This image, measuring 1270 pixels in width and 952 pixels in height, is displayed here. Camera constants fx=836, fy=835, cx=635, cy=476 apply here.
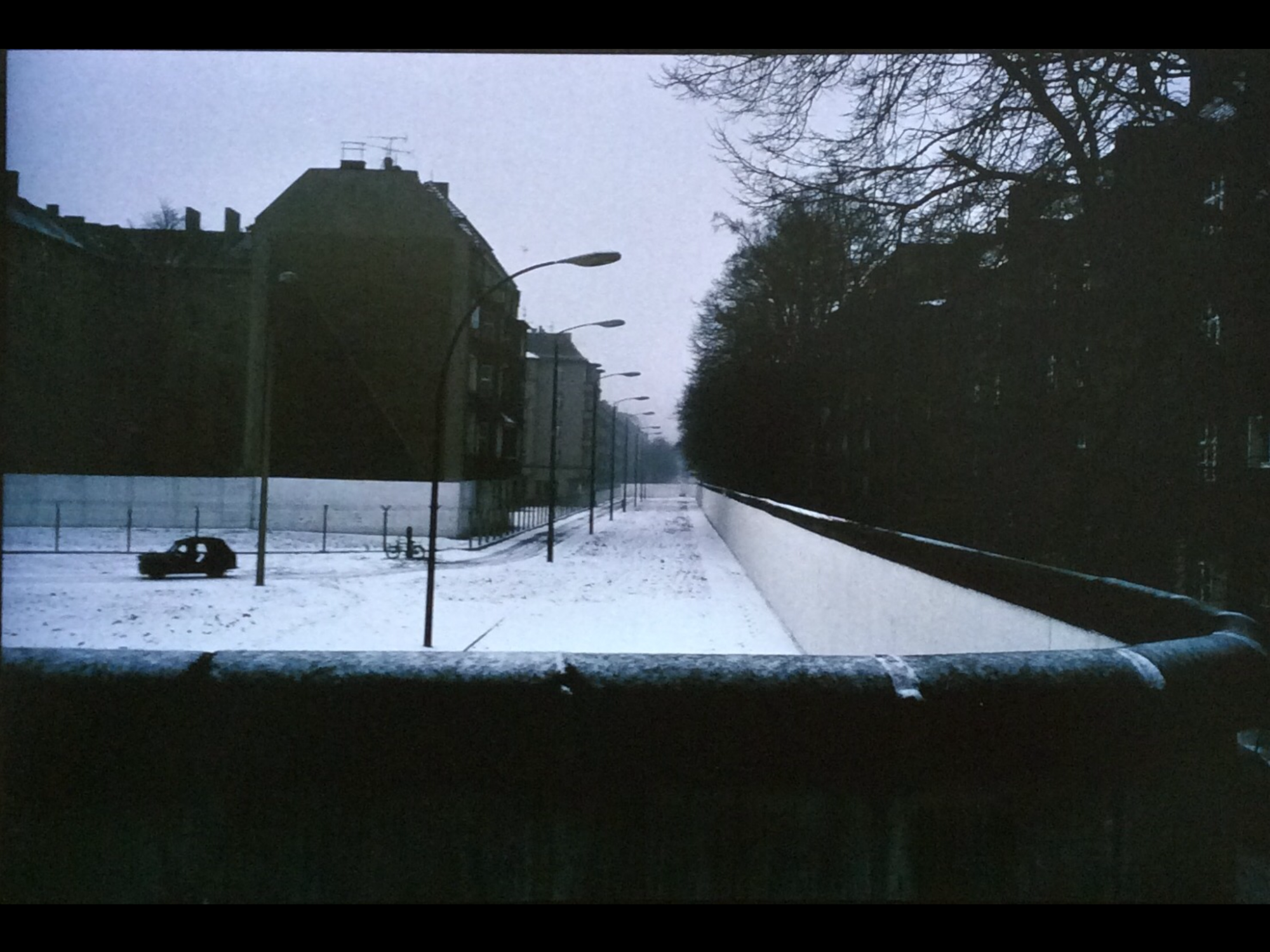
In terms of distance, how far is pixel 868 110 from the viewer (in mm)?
7578

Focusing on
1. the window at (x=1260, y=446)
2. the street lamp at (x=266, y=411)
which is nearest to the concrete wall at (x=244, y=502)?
the street lamp at (x=266, y=411)

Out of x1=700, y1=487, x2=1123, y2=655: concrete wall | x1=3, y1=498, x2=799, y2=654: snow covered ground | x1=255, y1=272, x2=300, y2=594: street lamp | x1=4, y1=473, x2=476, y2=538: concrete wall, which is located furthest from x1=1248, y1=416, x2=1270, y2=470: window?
x1=255, y1=272, x2=300, y2=594: street lamp

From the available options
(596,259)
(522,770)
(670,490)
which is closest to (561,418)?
(670,490)

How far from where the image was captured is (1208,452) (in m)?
7.90

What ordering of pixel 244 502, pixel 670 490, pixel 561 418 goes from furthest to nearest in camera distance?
pixel 670 490, pixel 561 418, pixel 244 502

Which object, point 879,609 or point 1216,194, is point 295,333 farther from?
point 1216,194

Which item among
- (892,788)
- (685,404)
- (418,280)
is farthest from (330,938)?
(685,404)

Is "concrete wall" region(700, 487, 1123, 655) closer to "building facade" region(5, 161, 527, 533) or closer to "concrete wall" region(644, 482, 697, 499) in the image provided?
"building facade" region(5, 161, 527, 533)

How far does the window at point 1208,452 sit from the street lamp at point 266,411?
38.8ft

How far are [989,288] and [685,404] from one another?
91.9 ft

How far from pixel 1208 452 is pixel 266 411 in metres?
16.3

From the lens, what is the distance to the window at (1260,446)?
23.9 ft

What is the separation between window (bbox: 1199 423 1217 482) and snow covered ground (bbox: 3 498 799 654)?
4572mm

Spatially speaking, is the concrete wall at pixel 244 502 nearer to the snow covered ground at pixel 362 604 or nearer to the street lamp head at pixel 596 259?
the snow covered ground at pixel 362 604
